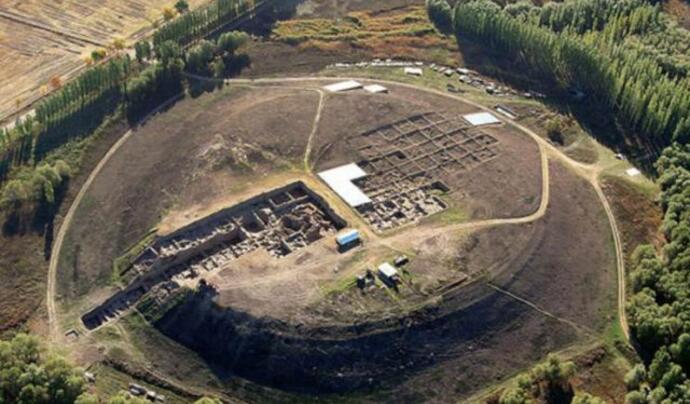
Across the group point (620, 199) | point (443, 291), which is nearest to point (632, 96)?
point (620, 199)

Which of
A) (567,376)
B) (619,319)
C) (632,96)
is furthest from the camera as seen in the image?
(632,96)

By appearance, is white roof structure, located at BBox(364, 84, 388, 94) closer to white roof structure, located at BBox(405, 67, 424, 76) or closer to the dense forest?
white roof structure, located at BBox(405, 67, 424, 76)

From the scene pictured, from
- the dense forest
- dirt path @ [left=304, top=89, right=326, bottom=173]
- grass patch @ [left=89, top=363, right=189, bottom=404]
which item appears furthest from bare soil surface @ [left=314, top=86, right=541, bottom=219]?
grass patch @ [left=89, top=363, right=189, bottom=404]

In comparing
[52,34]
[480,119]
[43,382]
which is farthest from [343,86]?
[43,382]

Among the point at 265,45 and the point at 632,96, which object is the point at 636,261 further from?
the point at 265,45

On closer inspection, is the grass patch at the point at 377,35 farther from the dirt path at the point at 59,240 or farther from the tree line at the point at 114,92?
the dirt path at the point at 59,240

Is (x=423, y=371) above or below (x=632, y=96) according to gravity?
below
